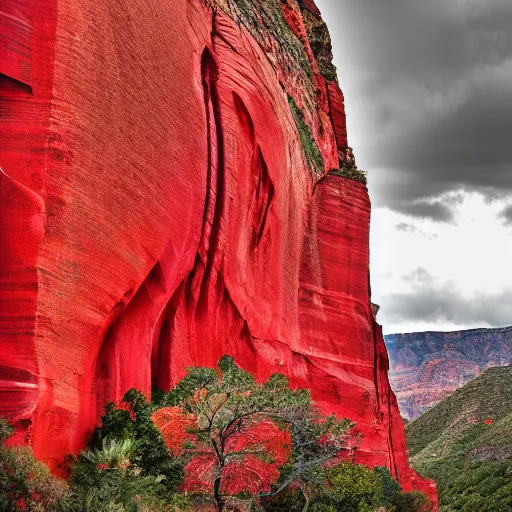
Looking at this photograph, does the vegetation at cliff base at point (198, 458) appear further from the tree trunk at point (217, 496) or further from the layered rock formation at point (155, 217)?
the layered rock formation at point (155, 217)

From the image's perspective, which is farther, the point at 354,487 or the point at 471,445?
the point at 471,445

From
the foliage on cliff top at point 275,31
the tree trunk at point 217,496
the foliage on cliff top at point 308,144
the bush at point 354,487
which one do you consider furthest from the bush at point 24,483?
the foliage on cliff top at point 308,144

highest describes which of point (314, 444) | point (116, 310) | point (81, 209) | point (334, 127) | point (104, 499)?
point (334, 127)

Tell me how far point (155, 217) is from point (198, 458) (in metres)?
6.50

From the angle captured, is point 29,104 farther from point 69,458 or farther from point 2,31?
point 69,458

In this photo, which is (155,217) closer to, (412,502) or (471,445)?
(412,502)

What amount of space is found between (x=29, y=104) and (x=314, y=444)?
12.4 m

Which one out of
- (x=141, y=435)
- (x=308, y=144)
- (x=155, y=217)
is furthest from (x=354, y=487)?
(x=308, y=144)

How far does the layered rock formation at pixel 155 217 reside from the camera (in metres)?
18.6

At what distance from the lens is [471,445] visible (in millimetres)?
78625

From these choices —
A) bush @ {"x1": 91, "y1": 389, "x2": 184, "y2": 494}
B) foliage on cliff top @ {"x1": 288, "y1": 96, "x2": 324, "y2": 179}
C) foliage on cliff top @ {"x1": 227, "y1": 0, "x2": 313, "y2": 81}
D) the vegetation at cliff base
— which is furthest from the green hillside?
bush @ {"x1": 91, "y1": 389, "x2": 184, "y2": 494}

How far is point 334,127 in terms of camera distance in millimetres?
49062

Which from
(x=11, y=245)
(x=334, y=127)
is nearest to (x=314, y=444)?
(x=11, y=245)

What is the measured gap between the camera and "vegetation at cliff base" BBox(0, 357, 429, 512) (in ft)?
53.7
